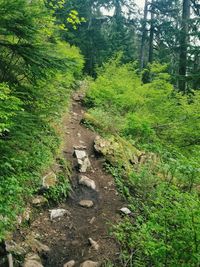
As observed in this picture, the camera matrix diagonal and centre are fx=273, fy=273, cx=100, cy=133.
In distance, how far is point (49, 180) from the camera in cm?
620

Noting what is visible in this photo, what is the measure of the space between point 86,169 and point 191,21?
33.1 ft

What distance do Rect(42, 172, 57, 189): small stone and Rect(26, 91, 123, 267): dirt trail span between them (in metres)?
0.53

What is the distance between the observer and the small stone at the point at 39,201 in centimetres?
564

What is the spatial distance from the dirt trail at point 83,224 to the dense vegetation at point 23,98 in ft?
2.75

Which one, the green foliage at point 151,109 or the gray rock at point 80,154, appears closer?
the gray rock at point 80,154

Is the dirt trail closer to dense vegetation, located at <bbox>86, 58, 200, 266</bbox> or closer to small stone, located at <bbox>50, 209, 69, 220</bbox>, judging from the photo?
small stone, located at <bbox>50, 209, 69, 220</bbox>

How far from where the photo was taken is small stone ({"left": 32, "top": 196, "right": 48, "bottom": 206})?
222 inches

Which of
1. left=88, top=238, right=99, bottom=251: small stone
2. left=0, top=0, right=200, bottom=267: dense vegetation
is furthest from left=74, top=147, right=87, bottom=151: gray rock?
left=88, top=238, right=99, bottom=251: small stone

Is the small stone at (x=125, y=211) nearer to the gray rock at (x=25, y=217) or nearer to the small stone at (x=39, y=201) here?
the small stone at (x=39, y=201)

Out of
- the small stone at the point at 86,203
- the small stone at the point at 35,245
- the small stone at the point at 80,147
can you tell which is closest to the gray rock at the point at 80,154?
the small stone at the point at 80,147

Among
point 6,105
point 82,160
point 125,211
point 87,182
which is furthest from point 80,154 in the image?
point 6,105

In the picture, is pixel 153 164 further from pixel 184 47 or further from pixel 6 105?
pixel 184 47

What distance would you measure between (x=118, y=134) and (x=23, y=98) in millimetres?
4945

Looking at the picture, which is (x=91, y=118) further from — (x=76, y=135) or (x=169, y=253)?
(x=169, y=253)
